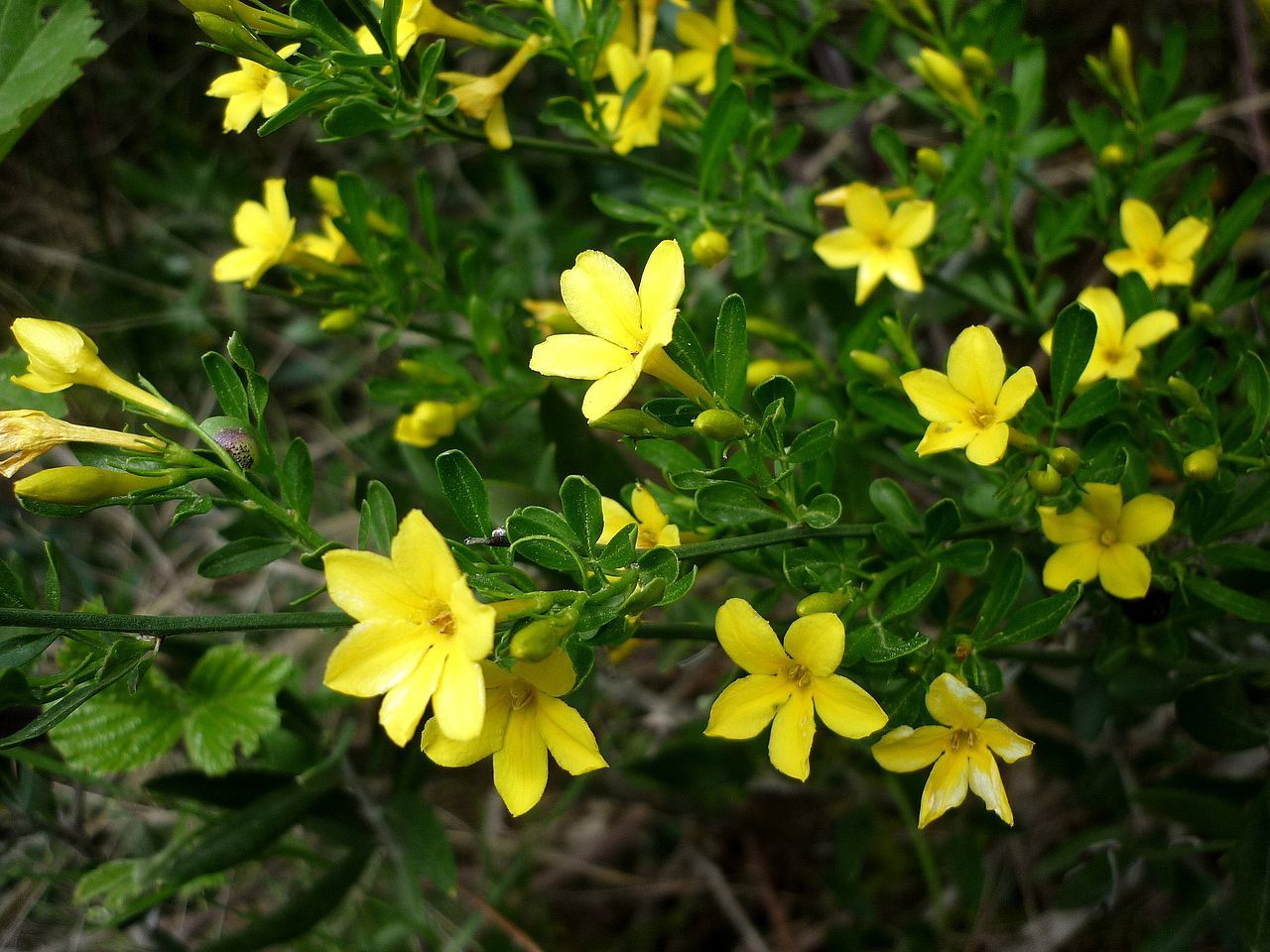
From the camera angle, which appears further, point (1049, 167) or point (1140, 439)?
point (1049, 167)

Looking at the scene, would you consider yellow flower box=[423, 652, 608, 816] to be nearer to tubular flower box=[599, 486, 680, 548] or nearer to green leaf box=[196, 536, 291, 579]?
tubular flower box=[599, 486, 680, 548]

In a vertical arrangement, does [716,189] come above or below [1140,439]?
above

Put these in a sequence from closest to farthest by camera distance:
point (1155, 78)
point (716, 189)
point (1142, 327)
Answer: point (1142, 327), point (716, 189), point (1155, 78)

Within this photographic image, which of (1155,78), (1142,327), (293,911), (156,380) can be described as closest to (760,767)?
(293,911)

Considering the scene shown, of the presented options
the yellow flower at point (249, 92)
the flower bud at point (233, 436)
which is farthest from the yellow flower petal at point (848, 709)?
the yellow flower at point (249, 92)

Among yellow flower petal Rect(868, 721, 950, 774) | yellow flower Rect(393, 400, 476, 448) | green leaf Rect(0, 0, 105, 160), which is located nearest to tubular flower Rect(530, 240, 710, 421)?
yellow flower petal Rect(868, 721, 950, 774)

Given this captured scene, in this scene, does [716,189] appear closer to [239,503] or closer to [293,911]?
[239,503]

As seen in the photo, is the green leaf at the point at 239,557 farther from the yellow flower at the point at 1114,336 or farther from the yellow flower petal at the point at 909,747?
the yellow flower at the point at 1114,336
